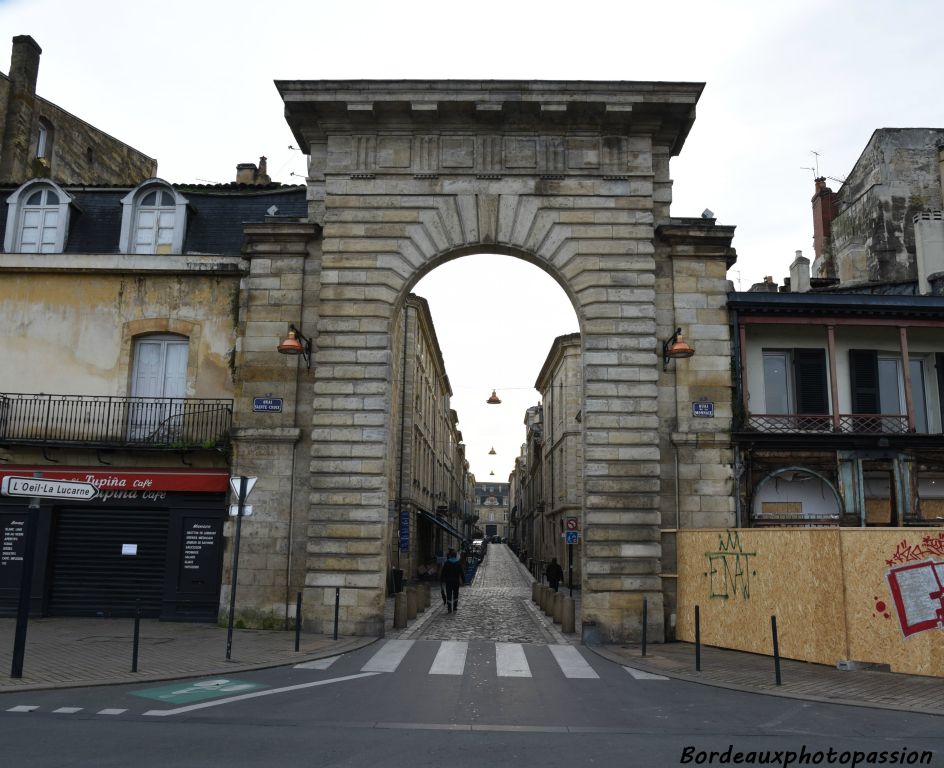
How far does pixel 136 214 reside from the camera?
18.8 metres

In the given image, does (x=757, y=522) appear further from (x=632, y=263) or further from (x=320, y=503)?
(x=320, y=503)

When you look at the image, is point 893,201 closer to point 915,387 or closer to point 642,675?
point 915,387

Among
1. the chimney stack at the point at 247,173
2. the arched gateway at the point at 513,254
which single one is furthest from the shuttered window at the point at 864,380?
the chimney stack at the point at 247,173

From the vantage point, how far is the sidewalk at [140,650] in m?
10.7

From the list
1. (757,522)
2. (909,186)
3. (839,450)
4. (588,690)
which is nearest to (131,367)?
(588,690)

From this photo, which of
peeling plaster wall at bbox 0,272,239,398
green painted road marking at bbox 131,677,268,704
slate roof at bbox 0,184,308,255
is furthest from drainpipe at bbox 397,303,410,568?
green painted road marking at bbox 131,677,268,704

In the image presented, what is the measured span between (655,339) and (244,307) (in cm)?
883

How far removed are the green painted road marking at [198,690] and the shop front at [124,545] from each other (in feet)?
21.9

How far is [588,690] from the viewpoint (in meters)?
10.7

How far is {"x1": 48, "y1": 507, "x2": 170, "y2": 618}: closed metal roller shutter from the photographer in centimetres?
1738

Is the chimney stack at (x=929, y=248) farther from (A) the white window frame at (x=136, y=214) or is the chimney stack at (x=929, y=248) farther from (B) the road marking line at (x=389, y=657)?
(A) the white window frame at (x=136, y=214)

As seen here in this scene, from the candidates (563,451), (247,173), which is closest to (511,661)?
(247,173)

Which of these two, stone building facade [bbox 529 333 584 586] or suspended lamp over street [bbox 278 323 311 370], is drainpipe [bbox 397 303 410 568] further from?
suspended lamp over street [bbox 278 323 311 370]

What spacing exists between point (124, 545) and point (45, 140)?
19.4 metres
